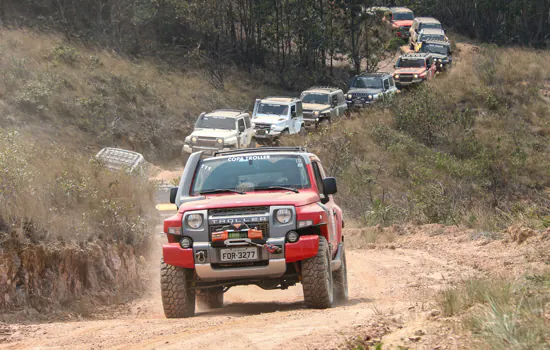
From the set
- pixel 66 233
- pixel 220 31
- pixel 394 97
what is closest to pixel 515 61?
pixel 394 97

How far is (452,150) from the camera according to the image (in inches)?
1291

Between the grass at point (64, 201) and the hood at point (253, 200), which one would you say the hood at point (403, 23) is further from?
the hood at point (253, 200)

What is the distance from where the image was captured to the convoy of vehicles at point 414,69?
4103 centimetres

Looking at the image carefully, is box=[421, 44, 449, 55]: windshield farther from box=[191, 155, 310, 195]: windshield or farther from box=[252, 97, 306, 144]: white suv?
box=[191, 155, 310, 195]: windshield

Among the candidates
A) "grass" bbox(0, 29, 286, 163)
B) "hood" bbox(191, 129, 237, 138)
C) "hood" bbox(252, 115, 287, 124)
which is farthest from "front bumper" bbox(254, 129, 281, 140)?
"grass" bbox(0, 29, 286, 163)

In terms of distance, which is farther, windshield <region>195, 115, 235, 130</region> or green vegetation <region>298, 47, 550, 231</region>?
windshield <region>195, 115, 235, 130</region>

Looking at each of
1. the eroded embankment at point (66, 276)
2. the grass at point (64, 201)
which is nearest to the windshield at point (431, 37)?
the grass at point (64, 201)

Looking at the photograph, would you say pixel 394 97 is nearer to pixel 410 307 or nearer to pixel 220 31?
pixel 220 31

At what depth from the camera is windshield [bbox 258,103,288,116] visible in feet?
104

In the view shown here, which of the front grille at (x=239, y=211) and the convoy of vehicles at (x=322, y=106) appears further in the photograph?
the convoy of vehicles at (x=322, y=106)

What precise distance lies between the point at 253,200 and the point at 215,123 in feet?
68.1

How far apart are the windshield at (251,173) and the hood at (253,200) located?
26 centimetres

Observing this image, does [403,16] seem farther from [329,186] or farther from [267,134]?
[329,186]

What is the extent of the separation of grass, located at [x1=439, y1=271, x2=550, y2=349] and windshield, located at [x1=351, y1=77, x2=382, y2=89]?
3140cm
